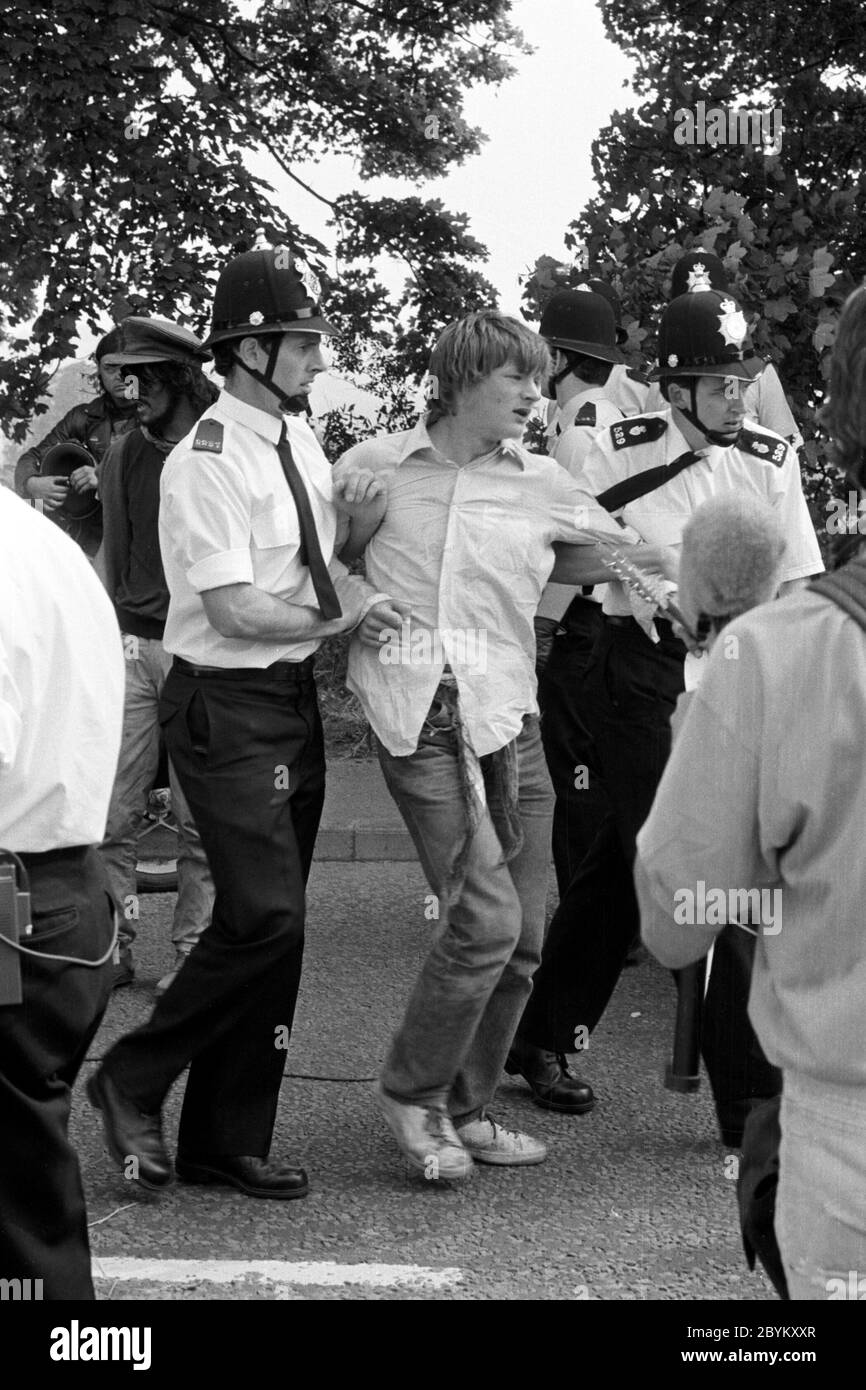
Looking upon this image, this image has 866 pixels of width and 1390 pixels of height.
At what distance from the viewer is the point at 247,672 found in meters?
4.08

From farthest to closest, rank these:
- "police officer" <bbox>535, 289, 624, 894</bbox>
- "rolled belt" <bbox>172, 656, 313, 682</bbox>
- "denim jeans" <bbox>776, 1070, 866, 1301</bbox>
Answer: "police officer" <bbox>535, 289, 624, 894</bbox>, "rolled belt" <bbox>172, 656, 313, 682</bbox>, "denim jeans" <bbox>776, 1070, 866, 1301</bbox>

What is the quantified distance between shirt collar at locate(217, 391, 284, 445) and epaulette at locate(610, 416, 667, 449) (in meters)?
0.95

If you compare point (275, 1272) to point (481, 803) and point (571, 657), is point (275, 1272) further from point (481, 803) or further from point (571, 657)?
point (571, 657)

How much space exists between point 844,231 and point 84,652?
5575mm

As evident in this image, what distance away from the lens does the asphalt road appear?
3.63 meters

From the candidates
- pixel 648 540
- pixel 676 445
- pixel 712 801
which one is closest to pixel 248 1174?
pixel 648 540

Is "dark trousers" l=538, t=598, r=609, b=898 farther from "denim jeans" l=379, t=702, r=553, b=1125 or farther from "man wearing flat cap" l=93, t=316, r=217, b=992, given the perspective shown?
"denim jeans" l=379, t=702, r=553, b=1125

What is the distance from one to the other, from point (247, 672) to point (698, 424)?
1295 millimetres

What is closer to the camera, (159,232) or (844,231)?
(844,231)

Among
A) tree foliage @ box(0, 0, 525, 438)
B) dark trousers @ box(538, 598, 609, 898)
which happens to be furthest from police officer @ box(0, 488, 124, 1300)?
tree foliage @ box(0, 0, 525, 438)

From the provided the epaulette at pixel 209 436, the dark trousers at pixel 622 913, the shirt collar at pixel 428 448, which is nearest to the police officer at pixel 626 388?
the dark trousers at pixel 622 913
